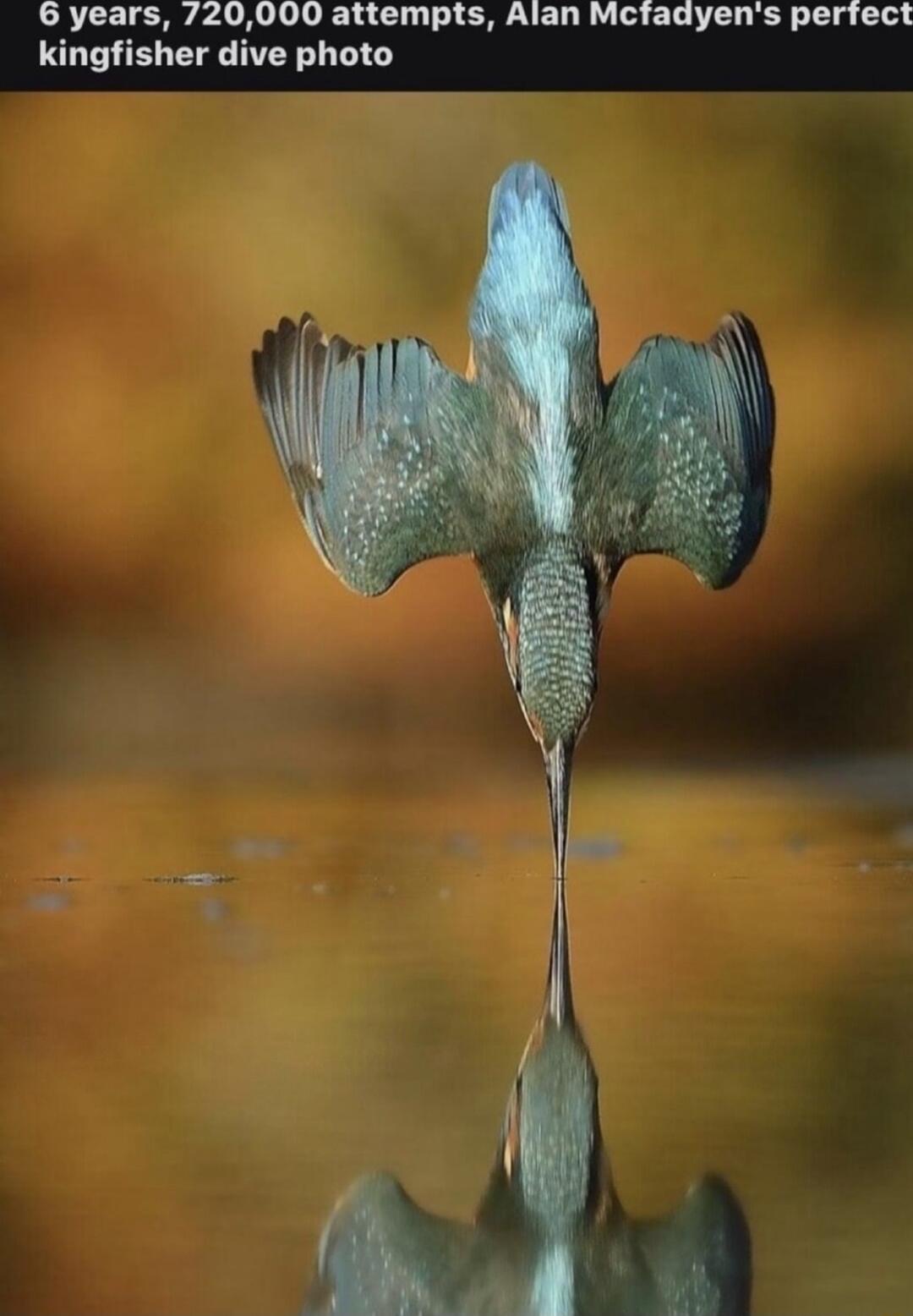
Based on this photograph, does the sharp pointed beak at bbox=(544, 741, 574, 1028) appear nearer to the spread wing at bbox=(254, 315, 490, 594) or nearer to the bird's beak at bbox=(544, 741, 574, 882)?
the bird's beak at bbox=(544, 741, 574, 882)

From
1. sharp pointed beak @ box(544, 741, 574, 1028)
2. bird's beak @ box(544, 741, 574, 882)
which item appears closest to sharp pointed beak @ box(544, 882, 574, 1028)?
sharp pointed beak @ box(544, 741, 574, 1028)

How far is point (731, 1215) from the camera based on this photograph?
153 cm

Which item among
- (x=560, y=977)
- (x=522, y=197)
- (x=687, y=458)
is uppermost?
(x=522, y=197)

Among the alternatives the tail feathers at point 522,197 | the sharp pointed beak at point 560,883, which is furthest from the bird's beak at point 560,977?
the tail feathers at point 522,197

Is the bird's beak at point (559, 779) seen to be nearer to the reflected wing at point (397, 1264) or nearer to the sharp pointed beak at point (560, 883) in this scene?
the sharp pointed beak at point (560, 883)

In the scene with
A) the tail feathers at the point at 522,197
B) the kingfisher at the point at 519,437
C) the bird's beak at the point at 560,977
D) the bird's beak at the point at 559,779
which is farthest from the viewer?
the tail feathers at the point at 522,197

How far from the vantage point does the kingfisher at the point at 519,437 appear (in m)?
3.38

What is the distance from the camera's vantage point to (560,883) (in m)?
3.14

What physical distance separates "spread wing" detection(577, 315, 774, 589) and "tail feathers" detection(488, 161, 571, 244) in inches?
10.6

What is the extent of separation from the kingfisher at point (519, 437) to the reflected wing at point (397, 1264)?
5.91 feet

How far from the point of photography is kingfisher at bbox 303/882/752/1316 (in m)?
1.38

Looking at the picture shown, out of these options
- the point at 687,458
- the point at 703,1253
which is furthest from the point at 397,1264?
the point at 687,458

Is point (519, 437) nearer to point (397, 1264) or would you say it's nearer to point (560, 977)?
point (560, 977)

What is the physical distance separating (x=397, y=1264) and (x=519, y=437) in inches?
81.6
